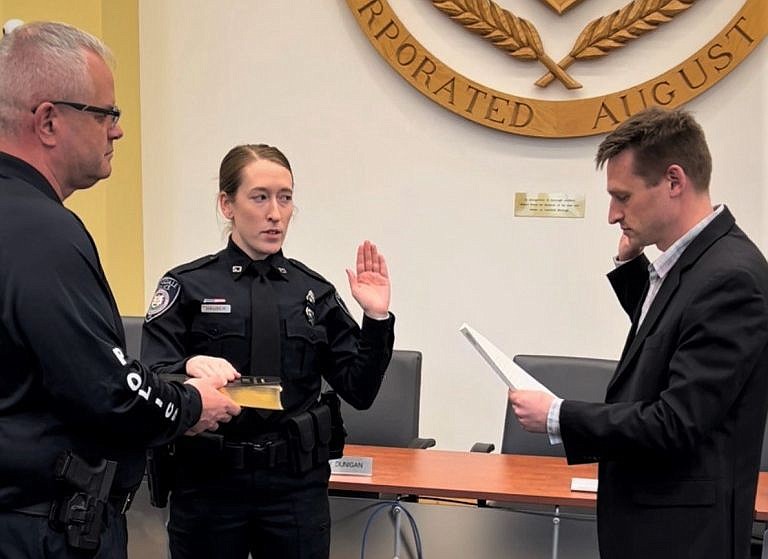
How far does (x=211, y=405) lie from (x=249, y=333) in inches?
13.6

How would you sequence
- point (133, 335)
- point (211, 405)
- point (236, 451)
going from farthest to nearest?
point (133, 335) < point (236, 451) < point (211, 405)

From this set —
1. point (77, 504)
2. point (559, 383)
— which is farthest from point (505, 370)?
point (559, 383)

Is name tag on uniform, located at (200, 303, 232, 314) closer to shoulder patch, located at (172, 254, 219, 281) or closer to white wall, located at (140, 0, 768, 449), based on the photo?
shoulder patch, located at (172, 254, 219, 281)

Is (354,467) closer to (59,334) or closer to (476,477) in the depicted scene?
(476,477)

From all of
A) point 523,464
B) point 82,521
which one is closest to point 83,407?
point 82,521

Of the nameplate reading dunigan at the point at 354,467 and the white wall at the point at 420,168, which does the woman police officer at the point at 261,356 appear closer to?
the nameplate reading dunigan at the point at 354,467

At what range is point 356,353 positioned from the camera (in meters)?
1.95

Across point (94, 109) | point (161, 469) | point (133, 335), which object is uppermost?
point (94, 109)

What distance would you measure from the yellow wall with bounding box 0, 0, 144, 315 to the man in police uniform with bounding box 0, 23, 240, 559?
2.16m

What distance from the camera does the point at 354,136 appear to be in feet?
11.8

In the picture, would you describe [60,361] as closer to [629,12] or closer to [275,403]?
[275,403]

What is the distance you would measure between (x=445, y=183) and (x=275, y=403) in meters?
2.07

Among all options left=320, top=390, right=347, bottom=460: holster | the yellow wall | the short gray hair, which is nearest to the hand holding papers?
left=320, top=390, right=347, bottom=460: holster

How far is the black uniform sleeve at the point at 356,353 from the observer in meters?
1.91
